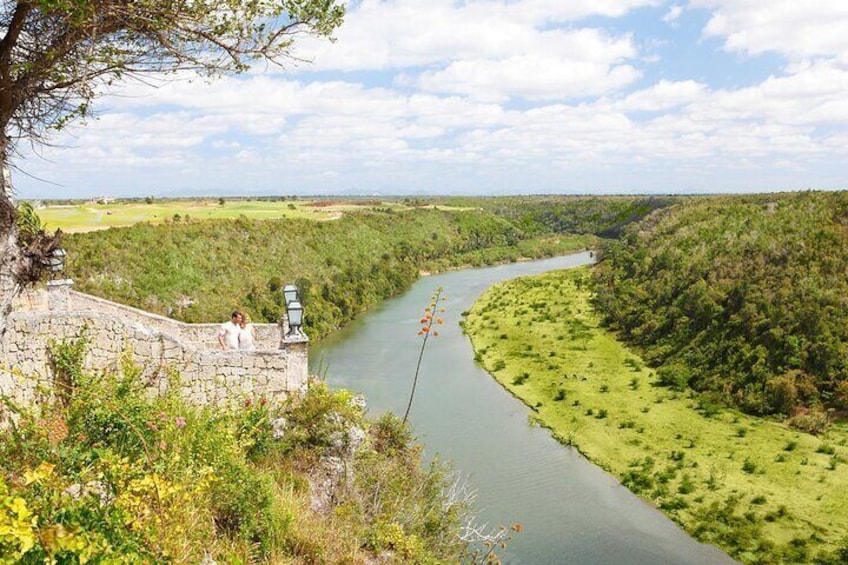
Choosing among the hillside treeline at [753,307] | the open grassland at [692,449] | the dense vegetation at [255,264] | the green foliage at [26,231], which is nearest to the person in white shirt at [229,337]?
the green foliage at [26,231]

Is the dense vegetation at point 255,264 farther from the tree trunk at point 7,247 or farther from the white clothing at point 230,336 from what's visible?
the tree trunk at point 7,247

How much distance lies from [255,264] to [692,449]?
2708 centimetres

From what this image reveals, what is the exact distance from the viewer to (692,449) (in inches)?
742

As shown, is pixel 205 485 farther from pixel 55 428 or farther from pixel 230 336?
pixel 230 336

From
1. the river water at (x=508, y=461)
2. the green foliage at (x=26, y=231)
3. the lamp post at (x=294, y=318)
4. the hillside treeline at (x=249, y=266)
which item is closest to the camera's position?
the green foliage at (x=26, y=231)

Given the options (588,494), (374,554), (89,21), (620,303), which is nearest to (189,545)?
(374,554)

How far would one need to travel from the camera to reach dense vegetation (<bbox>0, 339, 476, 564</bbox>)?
3.78 meters

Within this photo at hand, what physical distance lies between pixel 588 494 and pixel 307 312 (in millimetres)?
21105

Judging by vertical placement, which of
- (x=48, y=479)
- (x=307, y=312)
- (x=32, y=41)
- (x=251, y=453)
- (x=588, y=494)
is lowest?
(x=588, y=494)

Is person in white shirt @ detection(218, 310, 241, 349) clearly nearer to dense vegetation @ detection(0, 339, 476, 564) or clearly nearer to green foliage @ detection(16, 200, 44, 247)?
dense vegetation @ detection(0, 339, 476, 564)

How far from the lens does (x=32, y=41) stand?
507 cm

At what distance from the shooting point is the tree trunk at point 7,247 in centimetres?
517

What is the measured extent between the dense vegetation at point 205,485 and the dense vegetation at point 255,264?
64.8ft

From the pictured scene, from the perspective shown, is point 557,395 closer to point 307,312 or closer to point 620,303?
point 620,303
